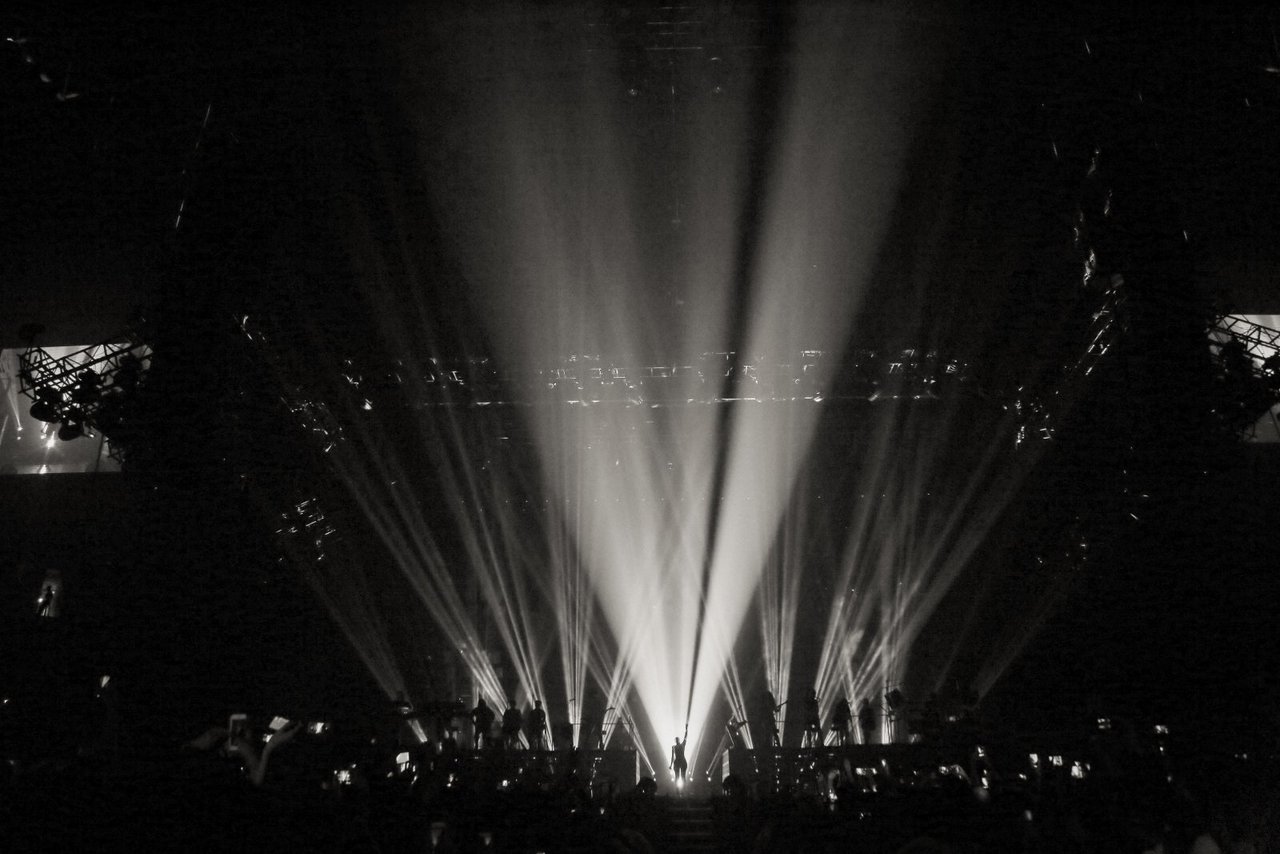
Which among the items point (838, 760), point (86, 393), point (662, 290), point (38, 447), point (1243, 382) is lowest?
point (838, 760)

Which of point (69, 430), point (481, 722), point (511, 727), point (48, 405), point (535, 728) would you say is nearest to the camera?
point (48, 405)

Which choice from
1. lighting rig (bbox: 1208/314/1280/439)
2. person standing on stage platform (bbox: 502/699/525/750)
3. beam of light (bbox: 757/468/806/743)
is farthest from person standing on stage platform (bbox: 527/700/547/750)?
lighting rig (bbox: 1208/314/1280/439)

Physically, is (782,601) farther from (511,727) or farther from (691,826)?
(691,826)

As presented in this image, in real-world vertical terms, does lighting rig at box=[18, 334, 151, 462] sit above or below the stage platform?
above

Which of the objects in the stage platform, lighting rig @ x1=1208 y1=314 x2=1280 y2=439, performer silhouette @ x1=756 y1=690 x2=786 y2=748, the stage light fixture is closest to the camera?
lighting rig @ x1=1208 y1=314 x2=1280 y2=439

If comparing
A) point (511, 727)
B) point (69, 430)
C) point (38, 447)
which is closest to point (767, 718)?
point (511, 727)

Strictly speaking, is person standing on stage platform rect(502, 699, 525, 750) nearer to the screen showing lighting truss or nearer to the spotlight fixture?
the spotlight fixture

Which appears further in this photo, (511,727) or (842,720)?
(842,720)

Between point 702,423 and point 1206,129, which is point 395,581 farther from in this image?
point 1206,129

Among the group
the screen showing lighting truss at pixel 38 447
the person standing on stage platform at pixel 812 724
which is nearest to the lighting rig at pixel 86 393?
the screen showing lighting truss at pixel 38 447

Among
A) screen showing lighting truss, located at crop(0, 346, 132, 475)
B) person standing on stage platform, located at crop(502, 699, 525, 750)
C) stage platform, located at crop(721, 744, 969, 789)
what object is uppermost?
screen showing lighting truss, located at crop(0, 346, 132, 475)

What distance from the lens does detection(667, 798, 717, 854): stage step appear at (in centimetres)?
887

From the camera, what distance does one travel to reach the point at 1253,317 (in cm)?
1384

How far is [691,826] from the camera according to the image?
947cm
